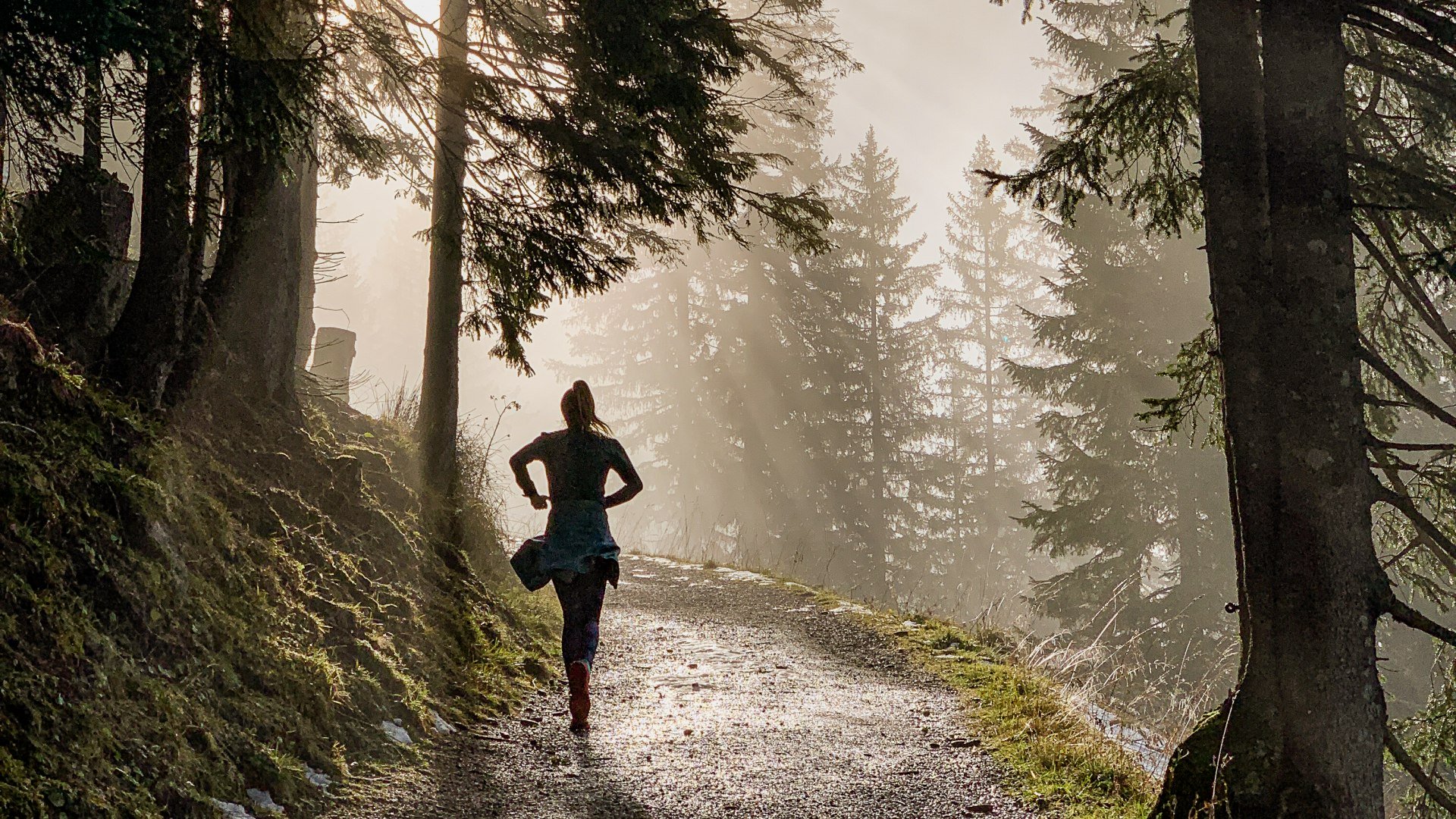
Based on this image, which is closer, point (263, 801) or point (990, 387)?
point (263, 801)

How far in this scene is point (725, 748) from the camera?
18.1 feet

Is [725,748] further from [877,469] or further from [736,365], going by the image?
[877,469]

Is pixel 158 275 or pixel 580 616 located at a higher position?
pixel 158 275

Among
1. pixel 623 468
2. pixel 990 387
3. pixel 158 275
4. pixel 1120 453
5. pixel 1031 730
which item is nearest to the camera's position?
pixel 158 275

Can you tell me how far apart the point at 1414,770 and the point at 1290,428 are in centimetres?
152

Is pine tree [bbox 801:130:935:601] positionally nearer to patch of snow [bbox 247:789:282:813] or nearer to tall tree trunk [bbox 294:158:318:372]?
tall tree trunk [bbox 294:158:318:372]

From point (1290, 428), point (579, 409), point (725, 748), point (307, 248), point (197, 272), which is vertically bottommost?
point (725, 748)

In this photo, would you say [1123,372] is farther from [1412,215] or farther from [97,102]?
[97,102]

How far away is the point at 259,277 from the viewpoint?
6672mm

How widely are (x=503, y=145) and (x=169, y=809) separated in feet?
14.2

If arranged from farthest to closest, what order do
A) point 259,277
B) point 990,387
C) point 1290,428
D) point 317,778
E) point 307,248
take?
1. point 990,387
2. point 307,248
3. point 259,277
4. point 317,778
5. point 1290,428

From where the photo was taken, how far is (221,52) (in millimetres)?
3906

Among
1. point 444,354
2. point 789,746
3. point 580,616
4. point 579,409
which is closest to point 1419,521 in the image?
point 789,746

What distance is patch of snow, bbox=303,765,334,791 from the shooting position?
12.8 feet
